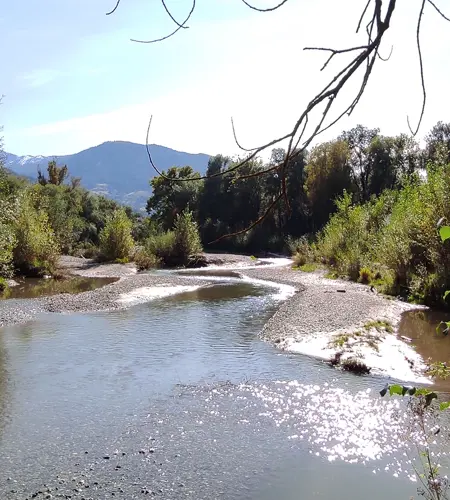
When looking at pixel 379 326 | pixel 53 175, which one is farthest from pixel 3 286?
pixel 53 175

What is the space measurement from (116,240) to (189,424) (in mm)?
30543

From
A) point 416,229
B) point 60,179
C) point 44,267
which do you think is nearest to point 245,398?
point 416,229

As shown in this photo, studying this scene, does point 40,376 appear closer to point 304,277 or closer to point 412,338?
point 412,338

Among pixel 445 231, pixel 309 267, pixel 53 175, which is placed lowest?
pixel 309 267

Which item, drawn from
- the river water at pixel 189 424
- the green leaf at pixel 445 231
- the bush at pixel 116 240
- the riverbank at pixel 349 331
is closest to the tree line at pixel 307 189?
the bush at pixel 116 240

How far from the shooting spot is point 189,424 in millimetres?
7934

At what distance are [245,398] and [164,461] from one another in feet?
8.31

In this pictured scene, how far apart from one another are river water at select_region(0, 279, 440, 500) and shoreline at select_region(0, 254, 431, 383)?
36.5 inches

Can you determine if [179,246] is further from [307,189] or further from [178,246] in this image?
[307,189]

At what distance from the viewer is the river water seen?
247 inches

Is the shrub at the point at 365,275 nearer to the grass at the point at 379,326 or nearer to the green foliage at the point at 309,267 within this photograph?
the green foliage at the point at 309,267

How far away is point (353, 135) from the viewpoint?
52.1 metres

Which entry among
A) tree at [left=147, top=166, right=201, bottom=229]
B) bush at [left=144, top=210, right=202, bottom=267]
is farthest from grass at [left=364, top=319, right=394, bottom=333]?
tree at [left=147, top=166, right=201, bottom=229]

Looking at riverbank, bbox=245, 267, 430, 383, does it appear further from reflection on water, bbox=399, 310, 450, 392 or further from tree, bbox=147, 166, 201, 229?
tree, bbox=147, 166, 201, 229
